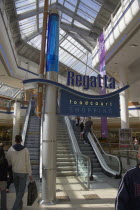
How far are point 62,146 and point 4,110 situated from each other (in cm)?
1321

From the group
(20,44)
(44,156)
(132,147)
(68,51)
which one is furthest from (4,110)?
(44,156)

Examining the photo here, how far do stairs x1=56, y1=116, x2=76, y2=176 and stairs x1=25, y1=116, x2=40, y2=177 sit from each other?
1.02 meters

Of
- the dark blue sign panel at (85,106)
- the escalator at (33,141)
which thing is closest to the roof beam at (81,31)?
the escalator at (33,141)

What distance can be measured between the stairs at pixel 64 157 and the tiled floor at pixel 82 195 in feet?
2.90

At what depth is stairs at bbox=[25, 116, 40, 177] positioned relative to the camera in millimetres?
9641

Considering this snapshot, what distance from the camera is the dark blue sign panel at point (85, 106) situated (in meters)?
6.02

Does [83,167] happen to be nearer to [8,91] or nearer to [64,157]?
[64,157]

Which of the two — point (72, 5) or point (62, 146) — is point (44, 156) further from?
point (72, 5)

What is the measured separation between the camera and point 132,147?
1211 centimetres

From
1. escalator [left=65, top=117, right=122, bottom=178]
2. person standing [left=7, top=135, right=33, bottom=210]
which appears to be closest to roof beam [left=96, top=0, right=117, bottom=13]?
escalator [left=65, top=117, right=122, bottom=178]

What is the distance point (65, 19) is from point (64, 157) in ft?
54.1

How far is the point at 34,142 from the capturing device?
1155 cm

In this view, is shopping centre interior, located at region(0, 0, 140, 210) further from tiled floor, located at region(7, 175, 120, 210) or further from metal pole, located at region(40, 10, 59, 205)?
metal pole, located at region(40, 10, 59, 205)

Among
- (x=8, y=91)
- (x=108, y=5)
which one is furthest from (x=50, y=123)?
(x=8, y=91)
